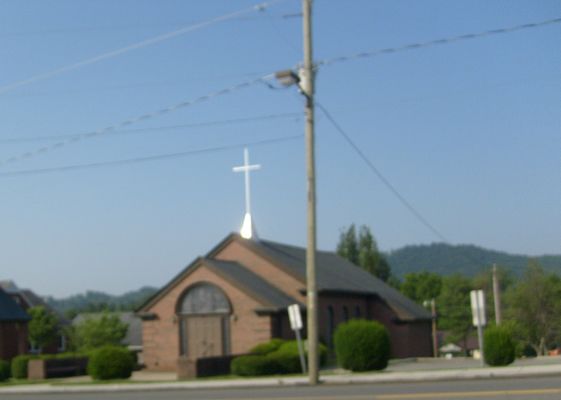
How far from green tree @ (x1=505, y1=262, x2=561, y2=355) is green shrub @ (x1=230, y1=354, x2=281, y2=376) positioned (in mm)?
35475

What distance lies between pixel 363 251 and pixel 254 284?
54.9m

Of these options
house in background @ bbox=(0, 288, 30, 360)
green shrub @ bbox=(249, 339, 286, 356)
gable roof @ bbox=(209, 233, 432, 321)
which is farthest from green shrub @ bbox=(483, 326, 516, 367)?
house in background @ bbox=(0, 288, 30, 360)

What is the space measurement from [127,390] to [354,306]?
25.0 meters

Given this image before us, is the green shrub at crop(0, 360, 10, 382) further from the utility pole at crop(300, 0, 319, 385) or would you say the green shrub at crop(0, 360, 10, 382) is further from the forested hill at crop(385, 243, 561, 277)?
the forested hill at crop(385, 243, 561, 277)

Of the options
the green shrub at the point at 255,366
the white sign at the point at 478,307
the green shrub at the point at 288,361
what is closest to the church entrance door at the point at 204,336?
the green shrub at the point at 288,361

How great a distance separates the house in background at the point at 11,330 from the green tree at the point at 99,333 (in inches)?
367

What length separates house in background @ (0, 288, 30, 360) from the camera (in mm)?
53719

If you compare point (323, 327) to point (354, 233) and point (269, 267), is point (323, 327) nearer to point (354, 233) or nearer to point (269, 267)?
point (269, 267)

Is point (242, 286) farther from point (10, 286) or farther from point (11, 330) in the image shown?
point (10, 286)

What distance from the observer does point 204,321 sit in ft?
140

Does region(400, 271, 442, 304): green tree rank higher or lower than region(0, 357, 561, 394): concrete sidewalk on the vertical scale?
higher

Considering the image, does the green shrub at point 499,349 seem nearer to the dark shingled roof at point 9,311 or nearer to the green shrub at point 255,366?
the green shrub at point 255,366

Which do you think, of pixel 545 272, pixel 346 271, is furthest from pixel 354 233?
pixel 346 271

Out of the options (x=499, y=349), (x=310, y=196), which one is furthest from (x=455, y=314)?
(x=310, y=196)
